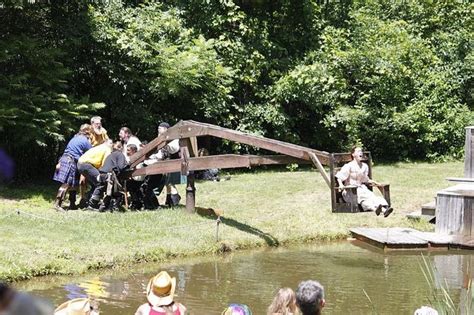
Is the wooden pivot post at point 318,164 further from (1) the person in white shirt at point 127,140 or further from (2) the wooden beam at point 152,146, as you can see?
(1) the person in white shirt at point 127,140

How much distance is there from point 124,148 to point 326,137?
35.3ft

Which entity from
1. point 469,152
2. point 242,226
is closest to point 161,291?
point 242,226

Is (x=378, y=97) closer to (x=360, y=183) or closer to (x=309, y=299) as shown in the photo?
(x=360, y=183)

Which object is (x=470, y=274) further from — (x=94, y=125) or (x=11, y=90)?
(x=11, y=90)

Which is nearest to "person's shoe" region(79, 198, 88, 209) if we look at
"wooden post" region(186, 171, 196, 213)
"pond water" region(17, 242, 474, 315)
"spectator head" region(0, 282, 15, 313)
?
"wooden post" region(186, 171, 196, 213)

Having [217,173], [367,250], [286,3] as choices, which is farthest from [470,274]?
[286,3]

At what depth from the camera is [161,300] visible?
17.3 ft

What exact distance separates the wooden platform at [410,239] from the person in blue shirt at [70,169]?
5.53m

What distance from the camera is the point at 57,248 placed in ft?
31.9

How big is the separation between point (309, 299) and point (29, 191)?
12.0m

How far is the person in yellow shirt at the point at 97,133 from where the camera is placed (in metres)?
13.9

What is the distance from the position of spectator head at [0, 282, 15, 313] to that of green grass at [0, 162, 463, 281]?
853 centimetres

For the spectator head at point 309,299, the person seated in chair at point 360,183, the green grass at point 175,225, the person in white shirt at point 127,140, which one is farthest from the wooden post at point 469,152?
the spectator head at point 309,299

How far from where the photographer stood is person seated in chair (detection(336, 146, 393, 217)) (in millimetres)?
11664
